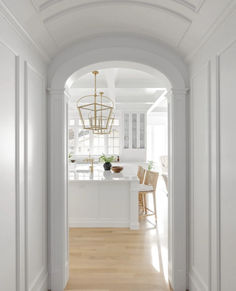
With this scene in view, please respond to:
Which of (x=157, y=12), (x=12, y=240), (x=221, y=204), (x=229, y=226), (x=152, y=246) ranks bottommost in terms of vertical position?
(x=152, y=246)

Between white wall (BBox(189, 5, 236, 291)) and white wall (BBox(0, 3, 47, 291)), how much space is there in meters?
1.49

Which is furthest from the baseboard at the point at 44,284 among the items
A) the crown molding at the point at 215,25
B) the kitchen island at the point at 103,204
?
the crown molding at the point at 215,25

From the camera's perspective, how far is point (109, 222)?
14.4ft

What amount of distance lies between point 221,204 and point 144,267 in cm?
166

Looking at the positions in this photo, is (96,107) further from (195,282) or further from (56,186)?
(195,282)

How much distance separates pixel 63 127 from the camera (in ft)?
8.23

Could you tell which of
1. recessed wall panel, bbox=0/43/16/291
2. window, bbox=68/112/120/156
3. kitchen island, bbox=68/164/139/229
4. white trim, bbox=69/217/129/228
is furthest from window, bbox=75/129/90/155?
→ recessed wall panel, bbox=0/43/16/291

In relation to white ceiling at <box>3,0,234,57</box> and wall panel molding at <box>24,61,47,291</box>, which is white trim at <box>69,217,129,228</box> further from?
white ceiling at <box>3,0,234,57</box>

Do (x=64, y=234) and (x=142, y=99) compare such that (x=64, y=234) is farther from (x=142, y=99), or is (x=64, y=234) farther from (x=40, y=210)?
(x=142, y=99)

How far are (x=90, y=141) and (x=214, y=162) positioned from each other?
7.43m

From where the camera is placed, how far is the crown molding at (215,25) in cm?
150

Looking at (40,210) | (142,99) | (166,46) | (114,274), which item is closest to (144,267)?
(114,274)

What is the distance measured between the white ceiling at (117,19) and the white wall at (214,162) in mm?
150

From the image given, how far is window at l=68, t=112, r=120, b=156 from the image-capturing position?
8961 mm
